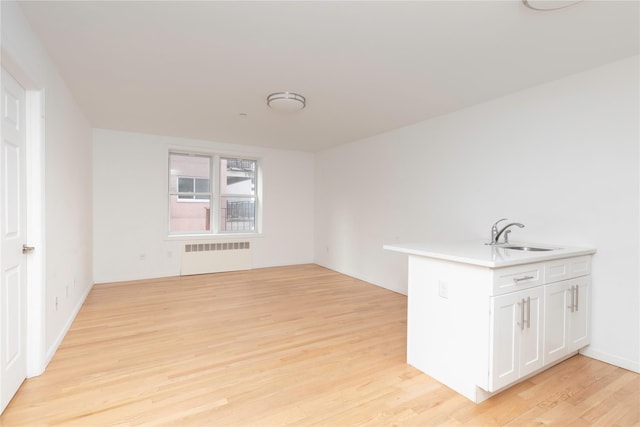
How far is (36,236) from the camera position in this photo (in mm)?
2154

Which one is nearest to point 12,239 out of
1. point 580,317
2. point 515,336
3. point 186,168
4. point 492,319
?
point 492,319

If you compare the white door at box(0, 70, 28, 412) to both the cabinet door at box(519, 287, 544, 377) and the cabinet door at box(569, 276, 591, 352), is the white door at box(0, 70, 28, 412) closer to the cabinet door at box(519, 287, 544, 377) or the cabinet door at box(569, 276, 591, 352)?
the cabinet door at box(519, 287, 544, 377)

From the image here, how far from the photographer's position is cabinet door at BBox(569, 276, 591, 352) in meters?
2.43

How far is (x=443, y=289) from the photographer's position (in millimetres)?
2180

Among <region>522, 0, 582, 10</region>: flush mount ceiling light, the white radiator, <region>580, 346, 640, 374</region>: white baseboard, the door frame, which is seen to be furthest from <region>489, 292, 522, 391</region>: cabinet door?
the white radiator

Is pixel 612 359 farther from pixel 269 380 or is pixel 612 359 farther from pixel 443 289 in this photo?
pixel 269 380

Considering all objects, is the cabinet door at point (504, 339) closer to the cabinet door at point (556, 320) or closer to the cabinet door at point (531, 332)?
the cabinet door at point (531, 332)

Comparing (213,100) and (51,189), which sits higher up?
(213,100)

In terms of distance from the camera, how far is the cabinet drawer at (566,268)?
87.4 inches

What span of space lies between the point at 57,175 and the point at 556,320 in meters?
4.13

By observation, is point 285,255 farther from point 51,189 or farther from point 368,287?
point 51,189

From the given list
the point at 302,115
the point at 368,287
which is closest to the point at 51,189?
the point at 302,115

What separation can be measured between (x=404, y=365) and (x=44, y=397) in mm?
2421

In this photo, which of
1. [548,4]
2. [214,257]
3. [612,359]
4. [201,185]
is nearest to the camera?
[548,4]
